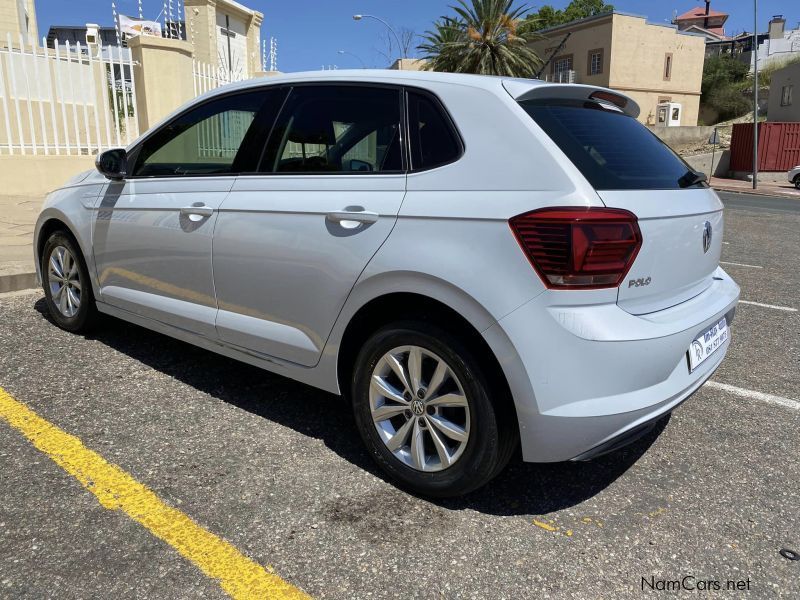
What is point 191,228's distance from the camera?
11.2 ft

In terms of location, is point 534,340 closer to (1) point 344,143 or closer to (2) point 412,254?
(2) point 412,254

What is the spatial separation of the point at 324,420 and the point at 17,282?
403 centimetres

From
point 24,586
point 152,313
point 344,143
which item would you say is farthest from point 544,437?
point 152,313

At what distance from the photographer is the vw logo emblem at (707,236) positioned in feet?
9.07

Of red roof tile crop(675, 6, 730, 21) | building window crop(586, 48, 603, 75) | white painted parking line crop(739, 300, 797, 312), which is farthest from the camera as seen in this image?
red roof tile crop(675, 6, 730, 21)

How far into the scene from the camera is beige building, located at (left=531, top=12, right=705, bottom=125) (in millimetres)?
40625

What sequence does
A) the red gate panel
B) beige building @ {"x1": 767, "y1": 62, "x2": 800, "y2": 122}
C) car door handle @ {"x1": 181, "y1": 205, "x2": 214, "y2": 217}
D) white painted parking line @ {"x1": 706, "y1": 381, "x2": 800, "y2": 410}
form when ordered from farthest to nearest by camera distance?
1. beige building @ {"x1": 767, "y1": 62, "x2": 800, "y2": 122}
2. the red gate panel
3. white painted parking line @ {"x1": 706, "y1": 381, "x2": 800, "y2": 410}
4. car door handle @ {"x1": 181, "y1": 205, "x2": 214, "y2": 217}

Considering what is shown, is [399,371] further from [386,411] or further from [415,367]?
[386,411]

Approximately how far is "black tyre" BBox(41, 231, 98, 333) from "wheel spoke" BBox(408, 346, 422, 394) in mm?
2794

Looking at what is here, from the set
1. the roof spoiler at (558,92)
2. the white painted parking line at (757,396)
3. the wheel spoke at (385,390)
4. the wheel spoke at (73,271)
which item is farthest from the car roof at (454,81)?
the wheel spoke at (73,271)

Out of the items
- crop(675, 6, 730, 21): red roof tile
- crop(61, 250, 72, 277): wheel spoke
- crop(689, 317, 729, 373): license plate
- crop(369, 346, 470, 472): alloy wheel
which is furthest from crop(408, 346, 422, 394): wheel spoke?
crop(675, 6, 730, 21): red roof tile

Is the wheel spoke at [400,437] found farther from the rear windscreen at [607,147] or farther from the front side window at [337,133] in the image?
the rear windscreen at [607,147]

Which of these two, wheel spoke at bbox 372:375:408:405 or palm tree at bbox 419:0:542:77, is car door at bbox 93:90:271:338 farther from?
palm tree at bbox 419:0:542:77

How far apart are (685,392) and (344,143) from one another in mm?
1838
